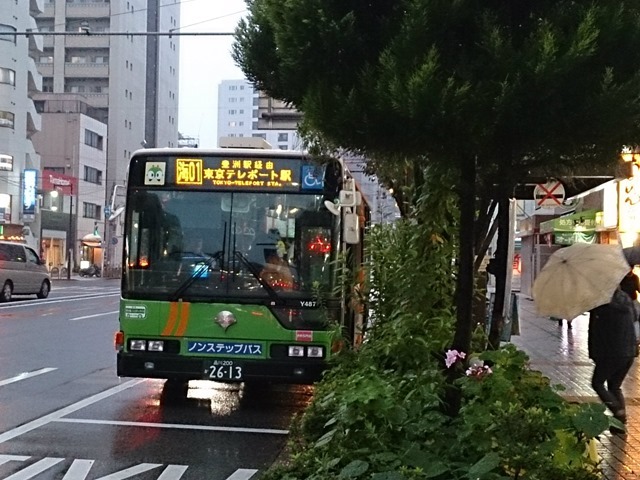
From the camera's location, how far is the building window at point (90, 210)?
69000 mm

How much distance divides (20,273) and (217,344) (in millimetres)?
23123

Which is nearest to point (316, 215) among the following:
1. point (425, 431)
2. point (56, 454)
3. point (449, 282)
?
point (449, 282)

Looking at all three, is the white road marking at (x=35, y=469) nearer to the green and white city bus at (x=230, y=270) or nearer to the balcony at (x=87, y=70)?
the green and white city bus at (x=230, y=270)

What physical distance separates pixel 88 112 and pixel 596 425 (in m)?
75.2

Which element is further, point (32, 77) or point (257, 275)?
point (32, 77)

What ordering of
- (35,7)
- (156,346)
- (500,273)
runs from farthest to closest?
(35,7) < (156,346) < (500,273)

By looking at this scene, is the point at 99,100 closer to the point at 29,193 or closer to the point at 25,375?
the point at 29,193

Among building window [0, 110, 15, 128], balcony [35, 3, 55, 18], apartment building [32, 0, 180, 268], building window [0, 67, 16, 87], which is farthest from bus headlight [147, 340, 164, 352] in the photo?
balcony [35, 3, 55, 18]

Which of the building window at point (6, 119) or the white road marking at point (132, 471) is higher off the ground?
the building window at point (6, 119)

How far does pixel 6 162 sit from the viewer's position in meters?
50.8

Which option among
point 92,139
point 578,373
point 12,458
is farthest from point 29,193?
point 12,458

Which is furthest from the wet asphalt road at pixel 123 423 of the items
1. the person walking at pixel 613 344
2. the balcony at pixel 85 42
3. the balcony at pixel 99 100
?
A: the balcony at pixel 85 42

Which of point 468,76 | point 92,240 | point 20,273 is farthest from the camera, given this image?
point 92,240

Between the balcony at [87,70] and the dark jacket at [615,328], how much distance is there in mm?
77214
